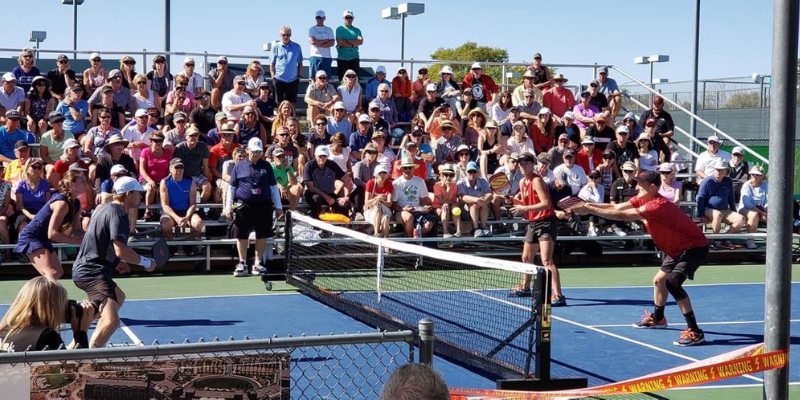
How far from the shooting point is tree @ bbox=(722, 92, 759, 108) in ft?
110

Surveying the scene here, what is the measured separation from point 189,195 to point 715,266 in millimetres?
9348

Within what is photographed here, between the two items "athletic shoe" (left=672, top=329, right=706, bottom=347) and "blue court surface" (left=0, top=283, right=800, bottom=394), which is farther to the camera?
"athletic shoe" (left=672, top=329, right=706, bottom=347)

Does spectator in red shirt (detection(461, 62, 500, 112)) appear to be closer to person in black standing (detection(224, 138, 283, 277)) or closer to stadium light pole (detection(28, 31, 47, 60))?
person in black standing (detection(224, 138, 283, 277))

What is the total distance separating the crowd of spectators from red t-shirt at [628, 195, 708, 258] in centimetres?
559

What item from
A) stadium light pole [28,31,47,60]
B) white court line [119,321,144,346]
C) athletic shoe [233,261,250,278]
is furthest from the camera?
stadium light pole [28,31,47,60]

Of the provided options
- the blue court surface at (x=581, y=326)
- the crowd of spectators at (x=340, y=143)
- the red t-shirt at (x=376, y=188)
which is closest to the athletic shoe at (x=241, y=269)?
the crowd of spectators at (x=340, y=143)

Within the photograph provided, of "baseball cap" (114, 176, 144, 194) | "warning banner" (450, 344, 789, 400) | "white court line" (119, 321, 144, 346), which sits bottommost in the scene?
"white court line" (119, 321, 144, 346)

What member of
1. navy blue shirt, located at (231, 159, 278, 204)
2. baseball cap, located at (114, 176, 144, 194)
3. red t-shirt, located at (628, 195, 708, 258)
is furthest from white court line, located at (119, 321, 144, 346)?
red t-shirt, located at (628, 195, 708, 258)

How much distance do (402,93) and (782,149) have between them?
16.6 meters

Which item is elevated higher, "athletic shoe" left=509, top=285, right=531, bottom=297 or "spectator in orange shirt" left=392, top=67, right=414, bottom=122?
"spectator in orange shirt" left=392, top=67, right=414, bottom=122

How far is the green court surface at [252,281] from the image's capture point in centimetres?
1420

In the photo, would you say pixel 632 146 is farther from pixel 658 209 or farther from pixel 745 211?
pixel 658 209

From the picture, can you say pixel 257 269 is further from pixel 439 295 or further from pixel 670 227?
pixel 670 227

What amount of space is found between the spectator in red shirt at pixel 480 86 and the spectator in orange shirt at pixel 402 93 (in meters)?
1.47
